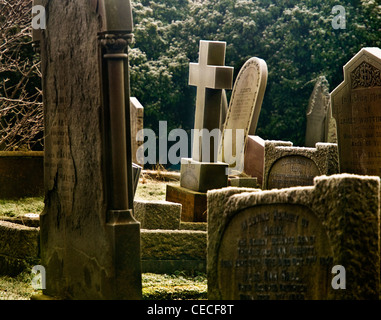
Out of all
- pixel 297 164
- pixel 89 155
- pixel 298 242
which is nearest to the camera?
pixel 298 242

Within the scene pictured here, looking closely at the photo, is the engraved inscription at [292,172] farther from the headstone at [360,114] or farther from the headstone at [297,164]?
the headstone at [360,114]

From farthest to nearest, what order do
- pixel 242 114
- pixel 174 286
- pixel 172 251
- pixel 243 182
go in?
1. pixel 242 114
2. pixel 243 182
3. pixel 172 251
4. pixel 174 286

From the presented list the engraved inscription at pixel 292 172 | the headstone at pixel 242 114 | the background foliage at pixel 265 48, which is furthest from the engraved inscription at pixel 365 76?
the background foliage at pixel 265 48

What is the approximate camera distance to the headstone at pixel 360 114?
5.80 metres

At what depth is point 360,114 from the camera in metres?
5.93

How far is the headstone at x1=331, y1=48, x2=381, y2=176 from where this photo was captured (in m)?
5.80

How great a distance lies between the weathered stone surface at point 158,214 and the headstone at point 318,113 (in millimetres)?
9732

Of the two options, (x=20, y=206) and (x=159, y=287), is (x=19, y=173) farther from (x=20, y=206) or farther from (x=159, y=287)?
(x=159, y=287)

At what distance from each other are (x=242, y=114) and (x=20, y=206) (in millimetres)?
4682

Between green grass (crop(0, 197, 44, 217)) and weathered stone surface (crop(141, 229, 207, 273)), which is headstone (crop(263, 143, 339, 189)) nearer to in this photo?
weathered stone surface (crop(141, 229, 207, 273))

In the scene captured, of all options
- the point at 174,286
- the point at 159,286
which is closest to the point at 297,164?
the point at 174,286

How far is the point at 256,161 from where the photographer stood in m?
11.3

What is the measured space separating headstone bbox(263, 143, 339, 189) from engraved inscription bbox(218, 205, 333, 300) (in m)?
3.45
